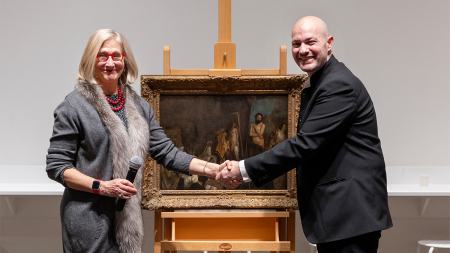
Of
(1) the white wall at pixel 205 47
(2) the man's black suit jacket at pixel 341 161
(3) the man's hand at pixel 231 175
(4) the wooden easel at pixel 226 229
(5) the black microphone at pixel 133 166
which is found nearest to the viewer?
(5) the black microphone at pixel 133 166

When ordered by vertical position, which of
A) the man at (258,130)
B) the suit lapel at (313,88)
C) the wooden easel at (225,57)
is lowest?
the man at (258,130)

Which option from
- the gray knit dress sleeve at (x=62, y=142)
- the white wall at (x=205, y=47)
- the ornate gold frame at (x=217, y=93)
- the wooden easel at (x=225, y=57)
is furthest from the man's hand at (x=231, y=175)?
the white wall at (x=205, y=47)

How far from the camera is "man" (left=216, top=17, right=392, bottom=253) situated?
6.43 ft

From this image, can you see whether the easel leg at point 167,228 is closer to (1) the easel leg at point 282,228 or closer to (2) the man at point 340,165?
(1) the easel leg at point 282,228

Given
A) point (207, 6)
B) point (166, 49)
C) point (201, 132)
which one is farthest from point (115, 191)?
point (207, 6)

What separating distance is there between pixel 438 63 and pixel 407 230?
1.72 m

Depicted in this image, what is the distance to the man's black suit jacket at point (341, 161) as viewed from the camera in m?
1.96

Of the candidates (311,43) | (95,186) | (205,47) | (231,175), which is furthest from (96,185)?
(205,47)

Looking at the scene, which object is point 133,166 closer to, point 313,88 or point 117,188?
point 117,188

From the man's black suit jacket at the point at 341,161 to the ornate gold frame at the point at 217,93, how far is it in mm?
575

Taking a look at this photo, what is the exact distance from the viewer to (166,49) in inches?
107

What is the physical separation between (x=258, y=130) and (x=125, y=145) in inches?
43.3

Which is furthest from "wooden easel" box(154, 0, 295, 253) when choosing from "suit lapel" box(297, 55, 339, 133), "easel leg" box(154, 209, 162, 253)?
"suit lapel" box(297, 55, 339, 133)

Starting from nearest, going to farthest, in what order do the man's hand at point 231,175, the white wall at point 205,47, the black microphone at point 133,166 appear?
the black microphone at point 133,166 → the man's hand at point 231,175 → the white wall at point 205,47
